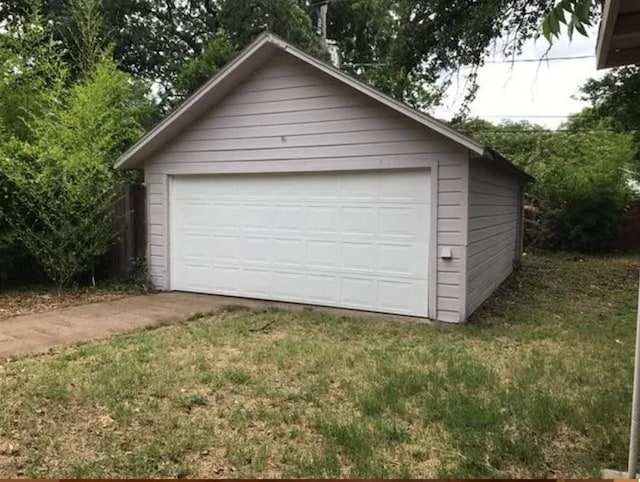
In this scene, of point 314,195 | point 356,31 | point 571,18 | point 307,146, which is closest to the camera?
point 571,18

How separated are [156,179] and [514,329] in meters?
6.06

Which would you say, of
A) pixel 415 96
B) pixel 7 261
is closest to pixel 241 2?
pixel 415 96

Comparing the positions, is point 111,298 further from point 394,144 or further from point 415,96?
point 415,96

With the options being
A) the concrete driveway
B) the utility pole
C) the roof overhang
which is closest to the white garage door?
the concrete driveway

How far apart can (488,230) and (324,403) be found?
18.1ft

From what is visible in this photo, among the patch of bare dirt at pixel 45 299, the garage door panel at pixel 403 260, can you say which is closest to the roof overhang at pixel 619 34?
the garage door panel at pixel 403 260

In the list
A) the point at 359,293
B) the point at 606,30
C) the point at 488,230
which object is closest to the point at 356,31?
the point at 488,230

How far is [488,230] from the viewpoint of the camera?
875cm

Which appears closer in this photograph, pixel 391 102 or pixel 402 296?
pixel 391 102

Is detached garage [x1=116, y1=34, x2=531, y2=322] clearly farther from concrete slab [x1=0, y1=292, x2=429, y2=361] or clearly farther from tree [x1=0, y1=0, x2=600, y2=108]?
tree [x1=0, y1=0, x2=600, y2=108]

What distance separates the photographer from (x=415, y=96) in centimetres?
1884

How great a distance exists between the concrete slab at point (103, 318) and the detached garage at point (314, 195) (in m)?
0.38

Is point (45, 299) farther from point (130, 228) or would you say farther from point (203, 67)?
point (203, 67)

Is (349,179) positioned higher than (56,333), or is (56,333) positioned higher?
(349,179)
